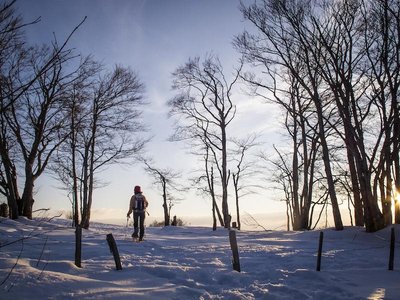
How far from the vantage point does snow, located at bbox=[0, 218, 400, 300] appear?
5.25 m

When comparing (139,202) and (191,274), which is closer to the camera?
(191,274)

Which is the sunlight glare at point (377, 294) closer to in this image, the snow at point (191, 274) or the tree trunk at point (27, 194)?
the snow at point (191, 274)

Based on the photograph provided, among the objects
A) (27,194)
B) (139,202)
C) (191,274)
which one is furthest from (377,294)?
(27,194)

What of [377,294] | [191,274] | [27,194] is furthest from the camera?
[27,194]

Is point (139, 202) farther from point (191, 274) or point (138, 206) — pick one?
point (191, 274)

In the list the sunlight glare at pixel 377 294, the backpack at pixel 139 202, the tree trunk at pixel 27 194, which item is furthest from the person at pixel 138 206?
the sunlight glare at pixel 377 294

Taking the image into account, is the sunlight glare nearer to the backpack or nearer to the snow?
the snow

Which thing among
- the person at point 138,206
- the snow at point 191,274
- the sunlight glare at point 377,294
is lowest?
the sunlight glare at point 377,294

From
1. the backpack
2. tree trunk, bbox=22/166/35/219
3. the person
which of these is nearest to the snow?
the person

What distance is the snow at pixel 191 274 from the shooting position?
5250mm

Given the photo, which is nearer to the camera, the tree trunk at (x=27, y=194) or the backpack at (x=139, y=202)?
the backpack at (x=139, y=202)

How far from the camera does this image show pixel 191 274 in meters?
7.45

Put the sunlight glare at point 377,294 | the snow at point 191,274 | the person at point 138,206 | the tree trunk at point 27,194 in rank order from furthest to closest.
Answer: the tree trunk at point 27,194, the person at point 138,206, the sunlight glare at point 377,294, the snow at point 191,274

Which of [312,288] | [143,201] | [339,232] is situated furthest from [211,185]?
[312,288]
